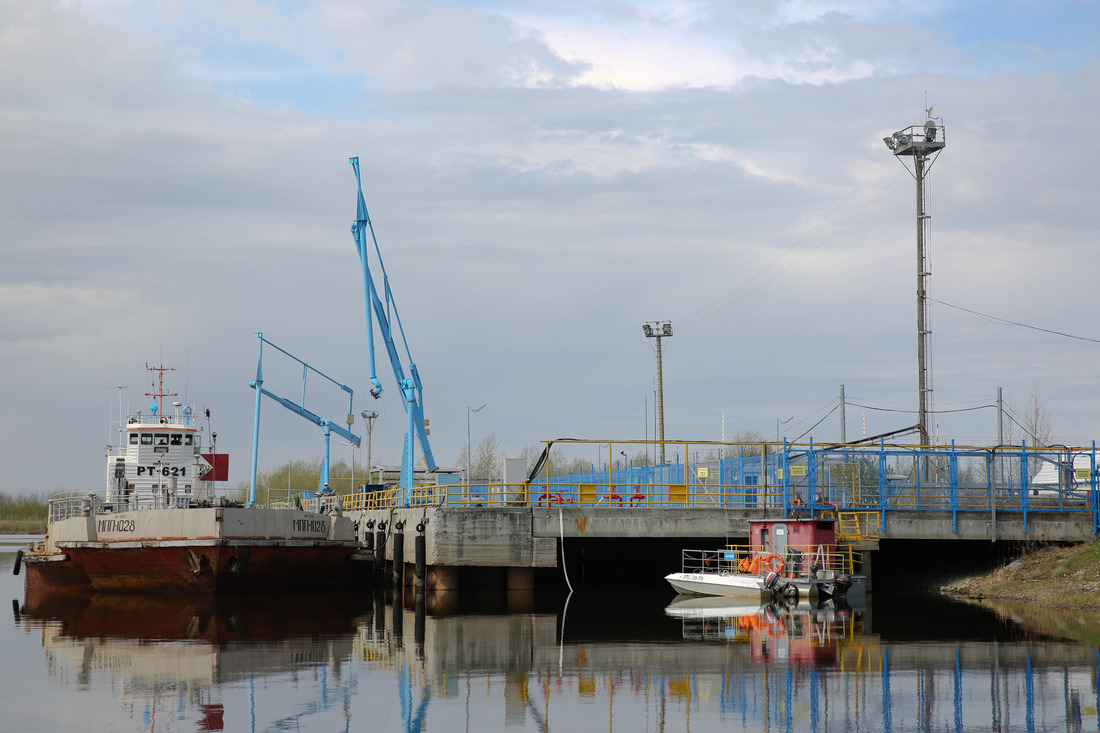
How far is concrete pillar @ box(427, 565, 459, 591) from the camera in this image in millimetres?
34250

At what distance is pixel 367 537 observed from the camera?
4047cm

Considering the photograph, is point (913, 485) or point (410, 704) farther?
point (913, 485)

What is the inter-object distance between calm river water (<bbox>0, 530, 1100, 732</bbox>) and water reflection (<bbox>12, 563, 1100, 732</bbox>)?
53 millimetres

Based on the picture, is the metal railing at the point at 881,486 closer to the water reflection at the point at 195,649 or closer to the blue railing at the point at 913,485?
the blue railing at the point at 913,485

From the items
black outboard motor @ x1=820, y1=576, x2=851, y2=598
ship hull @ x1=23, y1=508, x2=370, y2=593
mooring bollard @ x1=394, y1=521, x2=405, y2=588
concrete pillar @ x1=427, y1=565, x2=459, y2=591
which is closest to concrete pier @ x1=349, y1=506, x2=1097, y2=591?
concrete pillar @ x1=427, y1=565, x2=459, y2=591

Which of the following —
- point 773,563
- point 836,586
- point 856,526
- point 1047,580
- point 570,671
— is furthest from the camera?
point 856,526

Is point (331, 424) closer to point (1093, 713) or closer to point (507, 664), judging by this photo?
point (507, 664)

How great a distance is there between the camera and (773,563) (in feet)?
103

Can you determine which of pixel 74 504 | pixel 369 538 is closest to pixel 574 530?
pixel 369 538

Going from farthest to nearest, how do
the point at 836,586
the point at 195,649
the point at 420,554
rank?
the point at 420,554, the point at 836,586, the point at 195,649

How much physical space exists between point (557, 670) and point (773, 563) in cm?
1466

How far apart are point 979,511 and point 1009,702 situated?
21253 millimetres

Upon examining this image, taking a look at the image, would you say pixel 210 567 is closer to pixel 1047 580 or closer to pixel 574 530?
pixel 574 530

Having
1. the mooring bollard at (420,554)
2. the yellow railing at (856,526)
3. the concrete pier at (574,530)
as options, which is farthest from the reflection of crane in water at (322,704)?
the yellow railing at (856,526)
